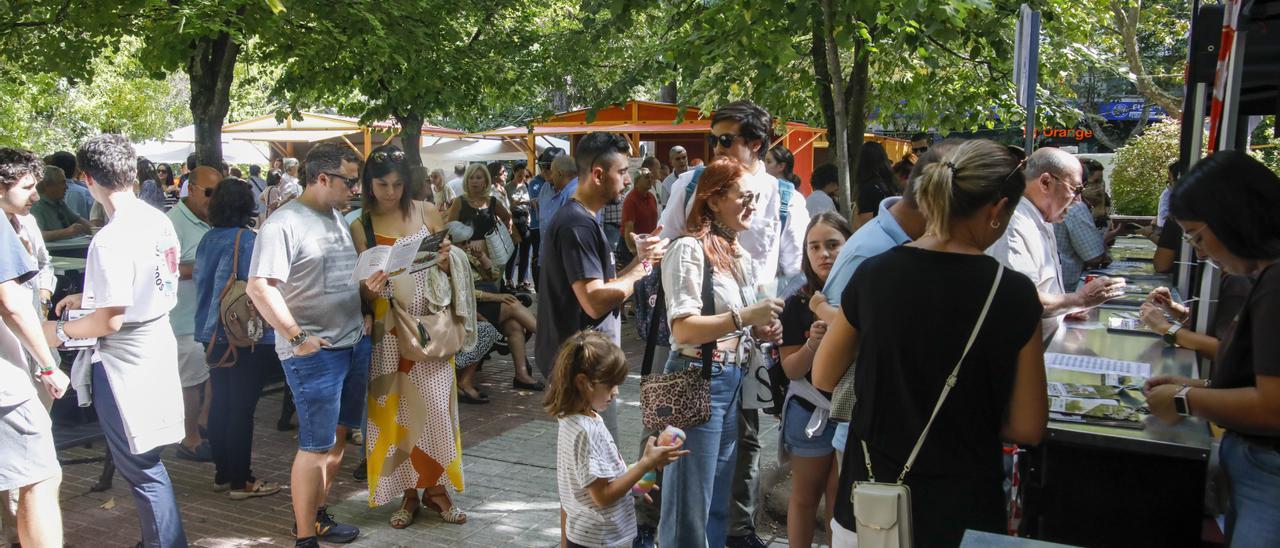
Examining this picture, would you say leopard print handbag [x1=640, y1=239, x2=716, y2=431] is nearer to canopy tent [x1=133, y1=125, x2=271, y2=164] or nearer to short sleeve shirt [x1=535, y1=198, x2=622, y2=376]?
short sleeve shirt [x1=535, y1=198, x2=622, y2=376]

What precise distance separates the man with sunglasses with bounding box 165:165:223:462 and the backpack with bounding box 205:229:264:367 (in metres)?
0.55

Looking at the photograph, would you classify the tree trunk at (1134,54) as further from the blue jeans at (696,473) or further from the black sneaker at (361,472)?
the blue jeans at (696,473)

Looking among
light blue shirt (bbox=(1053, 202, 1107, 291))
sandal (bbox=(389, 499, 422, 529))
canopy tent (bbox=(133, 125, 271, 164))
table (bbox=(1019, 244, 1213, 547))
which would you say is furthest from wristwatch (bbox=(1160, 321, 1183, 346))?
canopy tent (bbox=(133, 125, 271, 164))

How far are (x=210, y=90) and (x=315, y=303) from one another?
285 inches

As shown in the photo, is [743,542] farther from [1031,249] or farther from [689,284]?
[1031,249]

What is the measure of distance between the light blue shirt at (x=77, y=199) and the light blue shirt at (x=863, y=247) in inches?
348

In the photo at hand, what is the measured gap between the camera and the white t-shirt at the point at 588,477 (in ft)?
11.8

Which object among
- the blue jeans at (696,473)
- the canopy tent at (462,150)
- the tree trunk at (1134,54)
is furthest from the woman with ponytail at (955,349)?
the canopy tent at (462,150)

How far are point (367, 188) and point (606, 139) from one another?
1325 mm

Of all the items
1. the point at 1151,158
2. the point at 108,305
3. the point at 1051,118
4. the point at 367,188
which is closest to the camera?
the point at 108,305

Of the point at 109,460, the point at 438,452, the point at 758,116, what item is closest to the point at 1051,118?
the point at 758,116

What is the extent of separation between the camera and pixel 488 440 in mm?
6801

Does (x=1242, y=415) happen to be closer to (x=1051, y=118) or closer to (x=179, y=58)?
(x=1051, y=118)

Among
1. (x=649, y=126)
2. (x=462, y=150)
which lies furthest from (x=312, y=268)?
(x=462, y=150)
